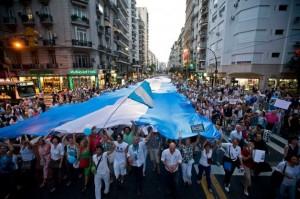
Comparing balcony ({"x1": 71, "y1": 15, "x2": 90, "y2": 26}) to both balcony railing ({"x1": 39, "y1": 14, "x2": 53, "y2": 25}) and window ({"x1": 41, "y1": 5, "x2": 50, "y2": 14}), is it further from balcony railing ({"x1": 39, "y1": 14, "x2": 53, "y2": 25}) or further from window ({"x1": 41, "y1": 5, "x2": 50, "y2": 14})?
window ({"x1": 41, "y1": 5, "x2": 50, "y2": 14})

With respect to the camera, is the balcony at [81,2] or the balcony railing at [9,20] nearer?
the balcony railing at [9,20]

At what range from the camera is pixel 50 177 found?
586 centimetres

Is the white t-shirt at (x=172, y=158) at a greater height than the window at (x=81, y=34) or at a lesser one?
lesser

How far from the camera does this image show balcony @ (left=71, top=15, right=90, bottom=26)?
29.4 meters

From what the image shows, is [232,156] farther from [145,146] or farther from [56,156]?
[56,156]

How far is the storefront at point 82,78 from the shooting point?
100ft

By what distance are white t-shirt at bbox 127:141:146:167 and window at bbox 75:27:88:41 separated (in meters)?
31.2

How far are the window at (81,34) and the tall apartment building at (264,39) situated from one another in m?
28.7

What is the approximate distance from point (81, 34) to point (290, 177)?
34.7m

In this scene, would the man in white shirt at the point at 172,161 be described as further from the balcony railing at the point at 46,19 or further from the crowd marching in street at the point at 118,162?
the balcony railing at the point at 46,19

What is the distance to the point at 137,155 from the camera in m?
5.37

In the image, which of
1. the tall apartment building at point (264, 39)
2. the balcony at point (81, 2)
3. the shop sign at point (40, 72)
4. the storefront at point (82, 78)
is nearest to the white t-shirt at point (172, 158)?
the storefront at point (82, 78)

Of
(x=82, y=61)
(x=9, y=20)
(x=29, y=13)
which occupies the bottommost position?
(x=82, y=61)

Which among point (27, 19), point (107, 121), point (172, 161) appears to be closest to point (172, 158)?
point (172, 161)
